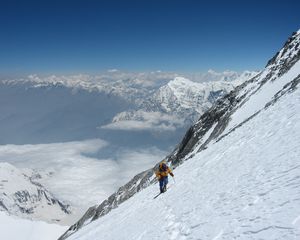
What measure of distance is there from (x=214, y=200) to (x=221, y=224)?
3.62 meters

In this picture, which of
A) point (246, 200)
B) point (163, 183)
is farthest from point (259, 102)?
point (246, 200)

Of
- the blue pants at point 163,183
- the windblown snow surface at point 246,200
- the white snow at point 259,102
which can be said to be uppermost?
the white snow at point 259,102

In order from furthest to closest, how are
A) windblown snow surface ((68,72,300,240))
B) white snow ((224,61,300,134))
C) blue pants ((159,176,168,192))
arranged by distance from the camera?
white snow ((224,61,300,134))
blue pants ((159,176,168,192))
windblown snow surface ((68,72,300,240))

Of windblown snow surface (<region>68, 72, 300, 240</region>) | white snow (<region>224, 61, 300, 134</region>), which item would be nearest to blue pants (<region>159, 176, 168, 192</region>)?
windblown snow surface (<region>68, 72, 300, 240</region>)

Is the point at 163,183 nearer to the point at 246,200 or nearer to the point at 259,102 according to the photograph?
the point at 246,200

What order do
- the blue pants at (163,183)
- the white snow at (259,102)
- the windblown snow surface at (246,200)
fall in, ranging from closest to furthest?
the windblown snow surface at (246,200), the blue pants at (163,183), the white snow at (259,102)

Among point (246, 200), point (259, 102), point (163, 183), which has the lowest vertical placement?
point (246, 200)

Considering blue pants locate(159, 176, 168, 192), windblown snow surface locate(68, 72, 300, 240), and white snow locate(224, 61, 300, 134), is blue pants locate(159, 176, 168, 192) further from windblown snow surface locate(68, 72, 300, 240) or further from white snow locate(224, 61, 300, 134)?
white snow locate(224, 61, 300, 134)

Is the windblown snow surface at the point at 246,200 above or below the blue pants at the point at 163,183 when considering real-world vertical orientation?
below

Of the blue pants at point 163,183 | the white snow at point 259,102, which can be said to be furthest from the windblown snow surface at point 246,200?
the white snow at point 259,102

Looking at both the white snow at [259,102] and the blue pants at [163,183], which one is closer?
the blue pants at [163,183]

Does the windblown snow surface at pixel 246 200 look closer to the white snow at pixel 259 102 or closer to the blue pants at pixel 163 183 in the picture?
the blue pants at pixel 163 183

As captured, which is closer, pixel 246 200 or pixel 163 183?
pixel 246 200

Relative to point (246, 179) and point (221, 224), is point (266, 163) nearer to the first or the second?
point (246, 179)
